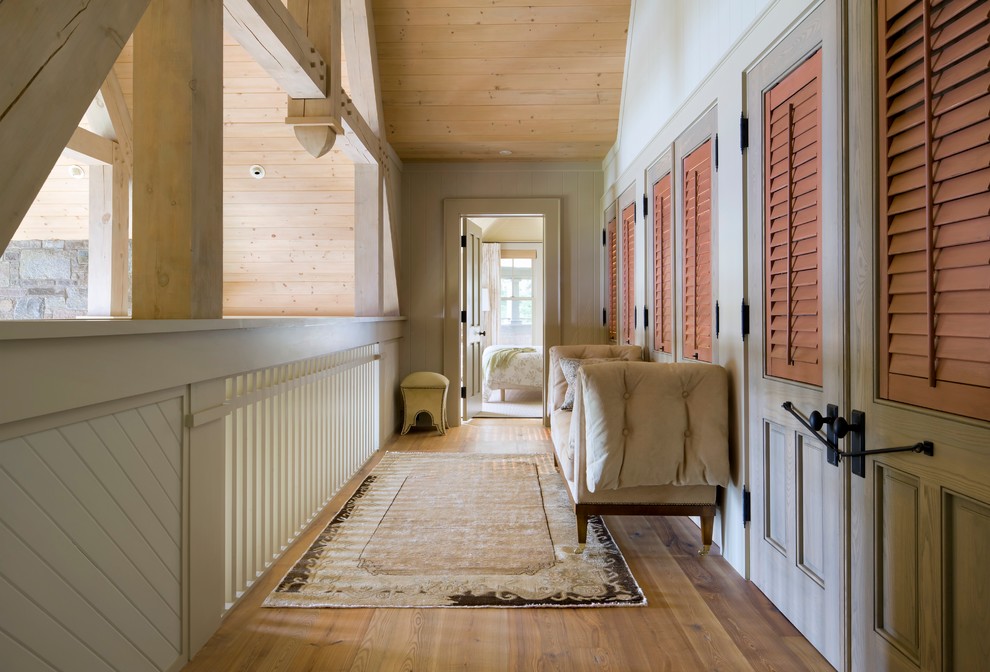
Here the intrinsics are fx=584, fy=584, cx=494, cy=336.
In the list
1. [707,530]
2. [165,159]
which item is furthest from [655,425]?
[165,159]

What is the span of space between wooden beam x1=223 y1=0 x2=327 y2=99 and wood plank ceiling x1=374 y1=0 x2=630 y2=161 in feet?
4.69

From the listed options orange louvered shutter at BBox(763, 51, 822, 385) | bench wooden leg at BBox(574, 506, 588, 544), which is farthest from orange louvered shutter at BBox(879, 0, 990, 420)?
bench wooden leg at BBox(574, 506, 588, 544)

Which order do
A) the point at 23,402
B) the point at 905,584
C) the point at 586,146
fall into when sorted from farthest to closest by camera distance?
the point at 586,146, the point at 905,584, the point at 23,402

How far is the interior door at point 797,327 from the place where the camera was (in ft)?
5.44

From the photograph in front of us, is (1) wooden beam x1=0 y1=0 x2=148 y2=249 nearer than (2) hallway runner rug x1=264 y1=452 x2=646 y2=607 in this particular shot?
Yes

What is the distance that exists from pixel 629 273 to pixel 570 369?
0.97 m

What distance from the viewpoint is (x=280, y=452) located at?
2.38 metres

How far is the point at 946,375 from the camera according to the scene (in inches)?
49.1

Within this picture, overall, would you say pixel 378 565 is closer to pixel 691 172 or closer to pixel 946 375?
pixel 946 375

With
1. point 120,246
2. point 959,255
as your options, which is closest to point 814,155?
point 959,255

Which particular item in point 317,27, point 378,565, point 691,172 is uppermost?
point 317,27

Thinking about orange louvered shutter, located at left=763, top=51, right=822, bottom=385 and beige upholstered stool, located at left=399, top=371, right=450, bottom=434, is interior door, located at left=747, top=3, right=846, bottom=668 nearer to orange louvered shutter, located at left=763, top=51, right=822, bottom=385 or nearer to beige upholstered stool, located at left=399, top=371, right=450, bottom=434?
orange louvered shutter, located at left=763, top=51, right=822, bottom=385

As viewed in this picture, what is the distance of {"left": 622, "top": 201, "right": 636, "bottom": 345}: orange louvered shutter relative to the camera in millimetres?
4137

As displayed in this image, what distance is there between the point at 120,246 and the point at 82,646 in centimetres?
363
